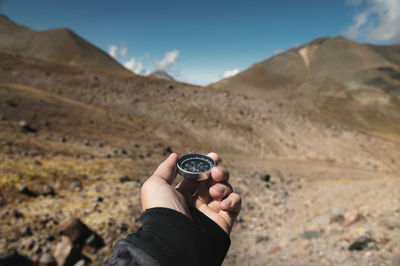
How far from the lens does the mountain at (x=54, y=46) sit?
2968 inches

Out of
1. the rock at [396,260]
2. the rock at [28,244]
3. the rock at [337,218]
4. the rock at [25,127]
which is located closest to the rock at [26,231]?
the rock at [28,244]

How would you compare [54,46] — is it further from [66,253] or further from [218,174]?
[218,174]

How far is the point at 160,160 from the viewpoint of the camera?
14.5 metres

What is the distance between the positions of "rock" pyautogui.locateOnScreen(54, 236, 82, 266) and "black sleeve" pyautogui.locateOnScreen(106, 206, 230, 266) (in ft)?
15.3

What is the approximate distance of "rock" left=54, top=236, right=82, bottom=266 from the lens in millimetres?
5679

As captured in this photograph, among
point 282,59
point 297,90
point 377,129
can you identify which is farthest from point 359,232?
point 282,59

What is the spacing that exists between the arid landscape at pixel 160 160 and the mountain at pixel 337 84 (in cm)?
832

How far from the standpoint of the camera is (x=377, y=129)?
150ft

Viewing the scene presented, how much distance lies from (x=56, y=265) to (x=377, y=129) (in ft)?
181

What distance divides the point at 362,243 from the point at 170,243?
6310 mm

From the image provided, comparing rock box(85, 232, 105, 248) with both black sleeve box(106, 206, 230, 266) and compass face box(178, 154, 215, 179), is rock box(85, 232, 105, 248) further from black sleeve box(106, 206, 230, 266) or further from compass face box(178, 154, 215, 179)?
black sleeve box(106, 206, 230, 266)

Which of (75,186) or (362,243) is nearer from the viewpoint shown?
(362,243)

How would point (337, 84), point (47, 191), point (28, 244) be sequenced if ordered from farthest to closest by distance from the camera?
point (337, 84) → point (47, 191) → point (28, 244)

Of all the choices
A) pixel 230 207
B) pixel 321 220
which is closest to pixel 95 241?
pixel 230 207
